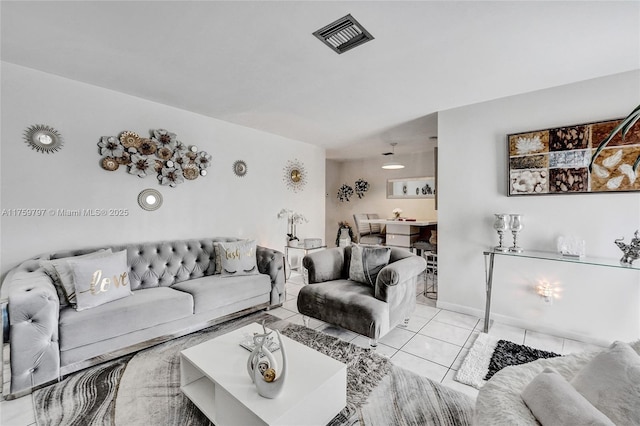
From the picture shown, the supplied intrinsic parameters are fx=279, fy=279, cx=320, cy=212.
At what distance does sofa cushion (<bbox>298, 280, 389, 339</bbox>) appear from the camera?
2.40 m

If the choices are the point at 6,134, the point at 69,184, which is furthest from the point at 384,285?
the point at 6,134

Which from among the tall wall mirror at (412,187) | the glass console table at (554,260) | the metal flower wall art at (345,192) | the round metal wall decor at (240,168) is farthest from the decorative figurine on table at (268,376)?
the metal flower wall art at (345,192)

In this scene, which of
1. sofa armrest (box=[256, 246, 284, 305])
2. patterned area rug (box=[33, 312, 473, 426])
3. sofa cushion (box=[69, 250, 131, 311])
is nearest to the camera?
patterned area rug (box=[33, 312, 473, 426])

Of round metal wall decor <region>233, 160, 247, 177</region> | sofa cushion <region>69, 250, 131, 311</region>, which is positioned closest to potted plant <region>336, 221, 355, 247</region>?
round metal wall decor <region>233, 160, 247, 177</region>

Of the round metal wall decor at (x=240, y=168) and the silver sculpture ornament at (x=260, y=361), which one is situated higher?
the round metal wall decor at (x=240, y=168)

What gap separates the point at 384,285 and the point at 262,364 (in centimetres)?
139

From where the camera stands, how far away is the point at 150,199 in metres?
3.24

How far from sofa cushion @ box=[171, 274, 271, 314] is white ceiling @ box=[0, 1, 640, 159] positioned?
6.64 feet

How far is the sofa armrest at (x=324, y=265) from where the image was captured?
301 centimetres

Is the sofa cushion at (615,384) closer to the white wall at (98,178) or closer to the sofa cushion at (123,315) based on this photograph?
the sofa cushion at (123,315)

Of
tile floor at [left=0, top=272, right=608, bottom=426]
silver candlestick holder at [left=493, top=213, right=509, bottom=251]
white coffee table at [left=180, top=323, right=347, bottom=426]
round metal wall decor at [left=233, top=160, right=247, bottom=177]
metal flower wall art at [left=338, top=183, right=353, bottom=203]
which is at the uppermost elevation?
round metal wall decor at [left=233, top=160, right=247, bottom=177]

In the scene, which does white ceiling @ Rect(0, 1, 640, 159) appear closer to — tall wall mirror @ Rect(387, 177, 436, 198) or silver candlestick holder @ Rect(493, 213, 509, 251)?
silver candlestick holder @ Rect(493, 213, 509, 251)

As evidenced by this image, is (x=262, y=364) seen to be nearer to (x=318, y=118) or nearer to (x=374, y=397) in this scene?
(x=374, y=397)

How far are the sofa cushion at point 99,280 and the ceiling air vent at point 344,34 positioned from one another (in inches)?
99.6
